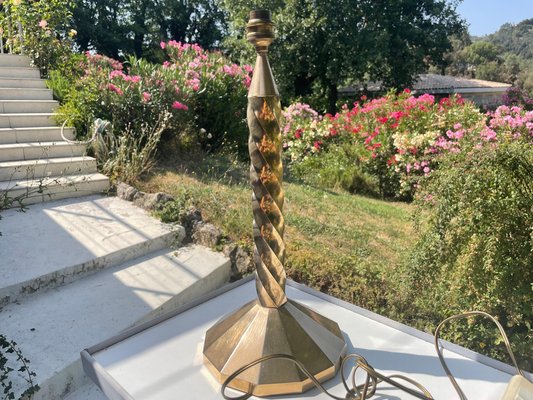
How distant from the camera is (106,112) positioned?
16.3ft

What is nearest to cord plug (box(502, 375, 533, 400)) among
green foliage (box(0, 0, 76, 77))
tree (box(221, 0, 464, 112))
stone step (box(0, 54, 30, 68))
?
green foliage (box(0, 0, 76, 77))

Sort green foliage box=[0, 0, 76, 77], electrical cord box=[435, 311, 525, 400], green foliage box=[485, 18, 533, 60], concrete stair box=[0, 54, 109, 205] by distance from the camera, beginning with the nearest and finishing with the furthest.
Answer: electrical cord box=[435, 311, 525, 400]
concrete stair box=[0, 54, 109, 205]
green foliage box=[0, 0, 76, 77]
green foliage box=[485, 18, 533, 60]

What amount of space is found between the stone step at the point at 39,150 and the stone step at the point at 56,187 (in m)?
0.46

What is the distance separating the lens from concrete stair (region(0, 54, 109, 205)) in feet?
12.5

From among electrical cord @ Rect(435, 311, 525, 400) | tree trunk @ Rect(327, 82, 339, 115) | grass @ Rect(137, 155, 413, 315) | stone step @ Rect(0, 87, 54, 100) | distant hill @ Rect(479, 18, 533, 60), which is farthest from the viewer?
distant hill @ Rect(479, 18, 533, 60)

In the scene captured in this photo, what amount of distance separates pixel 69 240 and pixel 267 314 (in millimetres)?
2512

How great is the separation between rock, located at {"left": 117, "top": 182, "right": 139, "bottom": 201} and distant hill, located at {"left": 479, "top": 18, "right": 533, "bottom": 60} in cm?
6514

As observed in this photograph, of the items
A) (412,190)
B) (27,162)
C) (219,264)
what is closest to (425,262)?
(219,264)

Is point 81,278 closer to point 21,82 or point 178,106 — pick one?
point 178,106

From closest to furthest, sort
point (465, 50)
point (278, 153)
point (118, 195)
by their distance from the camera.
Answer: point (278, 153) → point (118, 195) → point (465, 50)

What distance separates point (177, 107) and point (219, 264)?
2875 millimetres

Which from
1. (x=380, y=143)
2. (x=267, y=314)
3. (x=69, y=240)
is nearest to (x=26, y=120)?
(x=69, y=240)

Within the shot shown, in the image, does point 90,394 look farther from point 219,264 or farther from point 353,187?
point 353,187

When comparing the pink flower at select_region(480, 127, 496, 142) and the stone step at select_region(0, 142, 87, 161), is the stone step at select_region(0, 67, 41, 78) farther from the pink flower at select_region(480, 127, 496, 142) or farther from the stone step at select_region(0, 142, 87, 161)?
the pink flower at select_region(480, 127, 496, 142)
